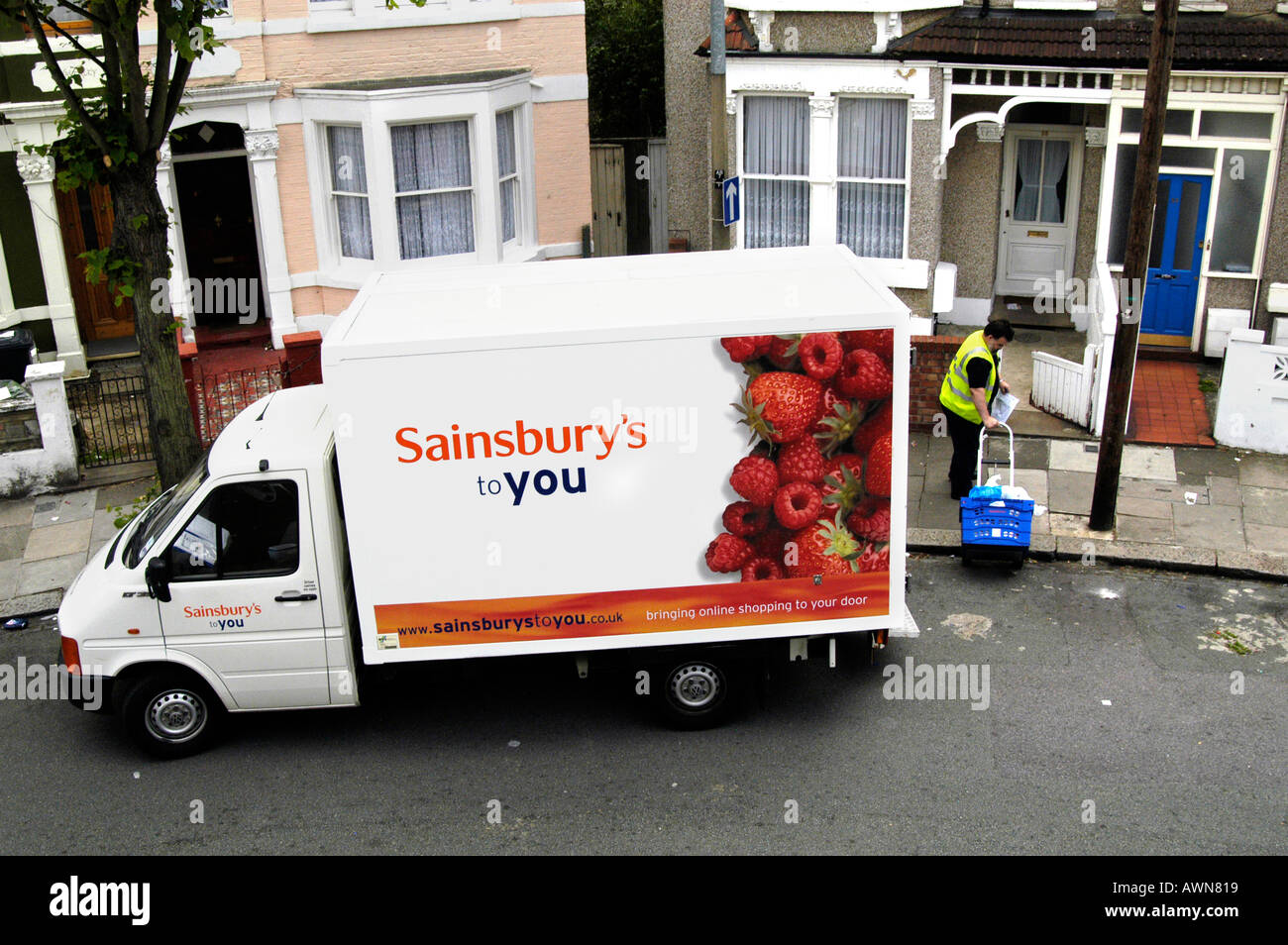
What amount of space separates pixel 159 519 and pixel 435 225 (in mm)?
7874

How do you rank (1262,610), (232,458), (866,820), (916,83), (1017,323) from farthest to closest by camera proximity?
(1017,323)
(916,83)
(1262,610)
(232,458)
(866,820)

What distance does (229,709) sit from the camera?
820 centimetres

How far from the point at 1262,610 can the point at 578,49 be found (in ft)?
33.4

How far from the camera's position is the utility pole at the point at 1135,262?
993 cm

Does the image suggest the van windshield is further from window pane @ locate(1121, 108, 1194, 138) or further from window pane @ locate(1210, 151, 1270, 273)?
window pane @ locate(1210, 151, 1270, 273)

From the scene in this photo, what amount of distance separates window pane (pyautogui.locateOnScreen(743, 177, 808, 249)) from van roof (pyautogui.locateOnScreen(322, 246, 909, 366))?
6.50 m

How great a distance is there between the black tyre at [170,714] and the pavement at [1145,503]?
5.69 m

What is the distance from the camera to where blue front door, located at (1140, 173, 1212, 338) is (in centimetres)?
1439

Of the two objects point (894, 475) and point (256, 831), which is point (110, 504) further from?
point (894, 475)

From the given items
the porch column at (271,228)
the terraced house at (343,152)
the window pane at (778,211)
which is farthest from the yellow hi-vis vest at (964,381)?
the porch column at (271,228)

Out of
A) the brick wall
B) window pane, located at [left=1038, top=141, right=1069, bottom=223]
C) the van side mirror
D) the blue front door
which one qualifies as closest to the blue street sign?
the brick wall

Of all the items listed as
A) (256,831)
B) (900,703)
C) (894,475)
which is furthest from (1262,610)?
(256,831)

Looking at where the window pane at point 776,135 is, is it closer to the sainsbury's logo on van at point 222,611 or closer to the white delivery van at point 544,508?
the white delivery van at point 544,508

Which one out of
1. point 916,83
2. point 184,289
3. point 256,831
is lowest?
point 256,831
